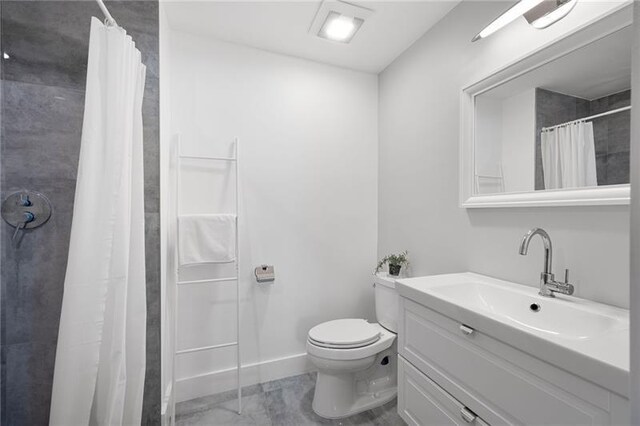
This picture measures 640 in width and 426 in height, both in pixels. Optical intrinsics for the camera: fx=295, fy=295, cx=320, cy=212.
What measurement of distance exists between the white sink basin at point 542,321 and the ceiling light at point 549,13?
113cm

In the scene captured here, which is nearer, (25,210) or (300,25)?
(25,210)

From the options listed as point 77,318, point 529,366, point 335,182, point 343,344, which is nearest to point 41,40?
point 77,318

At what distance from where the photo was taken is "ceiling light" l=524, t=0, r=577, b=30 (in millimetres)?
1156

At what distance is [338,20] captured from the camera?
Answer: 1.83m

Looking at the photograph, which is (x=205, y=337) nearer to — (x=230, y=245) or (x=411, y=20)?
(x=230, y=245)

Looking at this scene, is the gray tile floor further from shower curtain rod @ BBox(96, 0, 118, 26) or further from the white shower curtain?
shower curtain rod @ BBox(96, 0, 118, 26)

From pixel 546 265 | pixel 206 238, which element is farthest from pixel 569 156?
pixel 206 238

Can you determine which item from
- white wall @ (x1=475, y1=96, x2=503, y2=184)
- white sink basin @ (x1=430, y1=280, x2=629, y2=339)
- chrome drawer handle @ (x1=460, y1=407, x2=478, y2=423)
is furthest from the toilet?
white wall @ (x1=475, y1=96, x2=503, y2=184)

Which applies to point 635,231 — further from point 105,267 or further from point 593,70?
point 105,267

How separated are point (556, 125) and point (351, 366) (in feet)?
5.13

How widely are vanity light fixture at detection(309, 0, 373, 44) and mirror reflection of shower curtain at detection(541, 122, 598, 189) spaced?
1.23 metres

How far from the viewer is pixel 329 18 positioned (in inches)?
71.1

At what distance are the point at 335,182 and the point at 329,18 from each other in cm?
109

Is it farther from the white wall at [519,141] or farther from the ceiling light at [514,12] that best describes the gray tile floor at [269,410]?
the ceiling light at [514,12]
